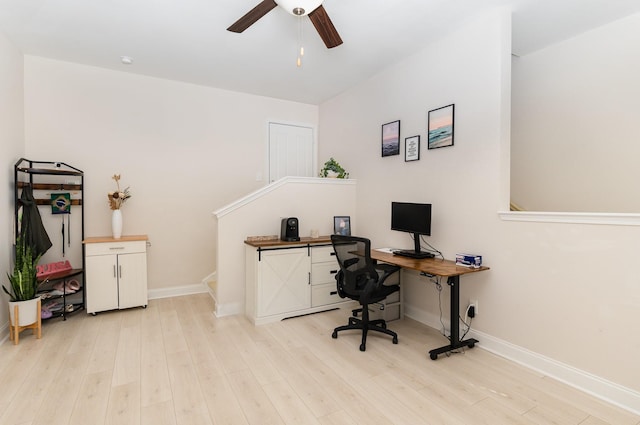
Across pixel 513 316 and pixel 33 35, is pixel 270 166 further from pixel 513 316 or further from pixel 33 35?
pixel 513 316

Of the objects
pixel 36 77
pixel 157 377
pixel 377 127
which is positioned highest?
pixel 36 77

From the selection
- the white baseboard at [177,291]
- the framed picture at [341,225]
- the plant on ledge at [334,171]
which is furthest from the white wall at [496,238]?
the white baseboard at [177,291]

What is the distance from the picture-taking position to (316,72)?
412 cm

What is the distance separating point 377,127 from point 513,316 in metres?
2.65

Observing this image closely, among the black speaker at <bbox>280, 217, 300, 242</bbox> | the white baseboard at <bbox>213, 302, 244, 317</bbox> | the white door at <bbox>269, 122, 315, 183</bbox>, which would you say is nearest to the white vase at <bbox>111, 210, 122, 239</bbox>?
the white baseboard at <bbox>213, 302, 244, 317</bbox>

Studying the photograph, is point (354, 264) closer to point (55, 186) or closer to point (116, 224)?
point (116, 224)

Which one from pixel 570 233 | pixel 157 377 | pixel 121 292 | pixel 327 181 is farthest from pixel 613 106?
pixel 121 292

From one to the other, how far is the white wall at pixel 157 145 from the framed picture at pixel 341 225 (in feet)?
4.89

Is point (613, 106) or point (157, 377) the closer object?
point (157, 377)

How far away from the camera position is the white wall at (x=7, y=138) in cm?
310

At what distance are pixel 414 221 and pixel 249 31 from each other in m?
2.54

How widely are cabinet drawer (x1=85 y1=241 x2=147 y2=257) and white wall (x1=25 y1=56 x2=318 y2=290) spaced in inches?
20.5

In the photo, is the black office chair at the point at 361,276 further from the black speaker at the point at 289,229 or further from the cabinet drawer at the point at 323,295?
the black speaker at the point at 289,229

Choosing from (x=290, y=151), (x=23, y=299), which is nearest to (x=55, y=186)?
(x=23, y=299)
